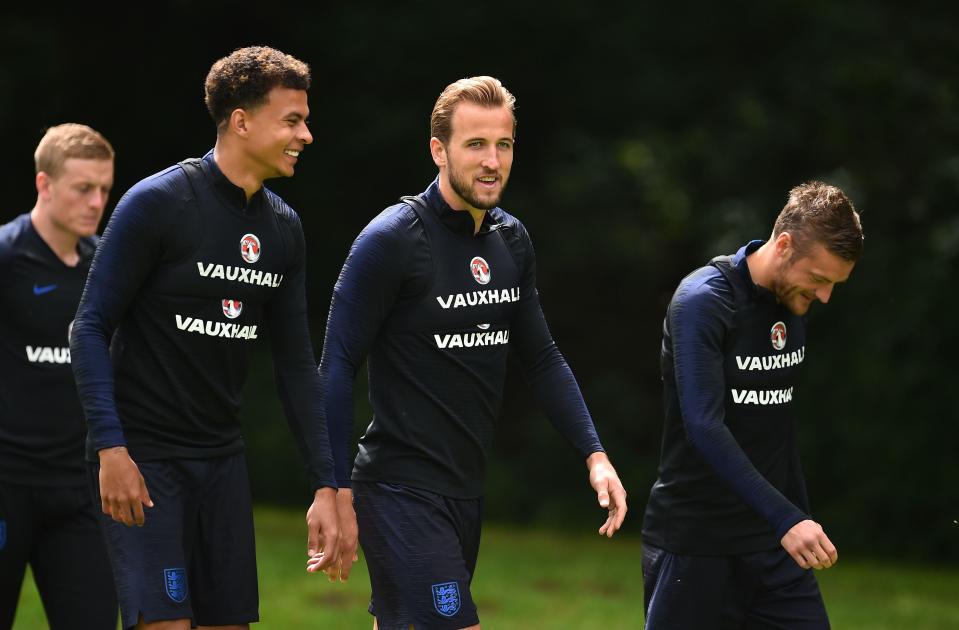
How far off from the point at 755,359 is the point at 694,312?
0.30 metres

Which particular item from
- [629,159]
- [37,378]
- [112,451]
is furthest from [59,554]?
[629,159]

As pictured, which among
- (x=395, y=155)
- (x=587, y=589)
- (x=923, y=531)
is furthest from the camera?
(x=395, y=155)

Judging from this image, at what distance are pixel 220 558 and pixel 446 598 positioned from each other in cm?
75

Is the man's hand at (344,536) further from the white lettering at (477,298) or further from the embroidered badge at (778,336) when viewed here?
the embroidered badge at (778,336)

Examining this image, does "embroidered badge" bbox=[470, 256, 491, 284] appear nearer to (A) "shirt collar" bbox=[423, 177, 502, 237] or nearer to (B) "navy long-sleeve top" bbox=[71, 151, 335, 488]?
(A) "shirt collar" bbox=[423, 177, 502, 237]

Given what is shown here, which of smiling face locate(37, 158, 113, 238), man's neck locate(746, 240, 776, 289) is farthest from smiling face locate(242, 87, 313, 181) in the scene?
man's neck locate(746, 240, 776, 289)

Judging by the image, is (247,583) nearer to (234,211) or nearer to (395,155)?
(234,211)

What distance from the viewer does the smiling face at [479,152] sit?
15.9ft

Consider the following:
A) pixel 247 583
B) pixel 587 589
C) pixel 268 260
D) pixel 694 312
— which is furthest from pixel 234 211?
pixel 587 589

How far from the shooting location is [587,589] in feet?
37.1

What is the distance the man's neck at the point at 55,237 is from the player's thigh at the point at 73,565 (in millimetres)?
966

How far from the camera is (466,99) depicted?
4.89 meters

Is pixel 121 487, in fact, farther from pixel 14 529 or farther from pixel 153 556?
pixel 14 529

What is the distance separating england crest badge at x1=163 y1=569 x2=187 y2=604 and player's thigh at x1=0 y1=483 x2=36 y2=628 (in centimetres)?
167
